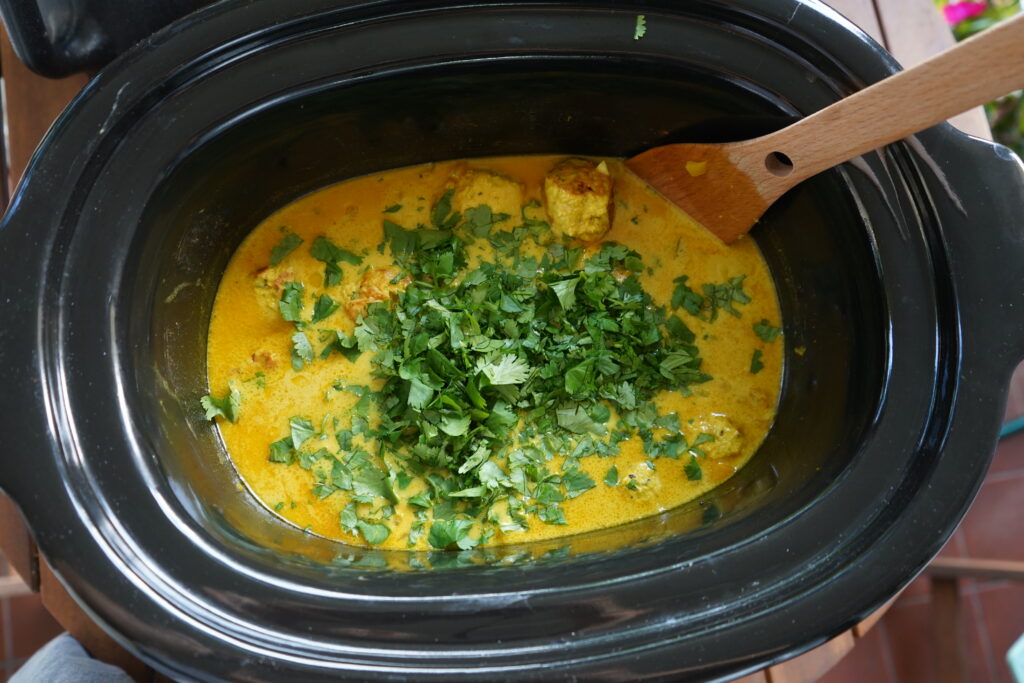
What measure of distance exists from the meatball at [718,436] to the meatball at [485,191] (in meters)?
0.53

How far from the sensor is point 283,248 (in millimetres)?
1498

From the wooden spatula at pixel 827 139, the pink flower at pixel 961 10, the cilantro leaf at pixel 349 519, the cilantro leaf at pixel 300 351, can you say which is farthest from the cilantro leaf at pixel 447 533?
the pink flower at pixel 961 10

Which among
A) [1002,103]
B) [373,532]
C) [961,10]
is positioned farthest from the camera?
[1002,103]

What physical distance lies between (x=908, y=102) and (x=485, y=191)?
706mm

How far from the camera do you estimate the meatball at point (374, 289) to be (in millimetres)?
1471

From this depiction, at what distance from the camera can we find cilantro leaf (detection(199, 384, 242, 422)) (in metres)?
1.42

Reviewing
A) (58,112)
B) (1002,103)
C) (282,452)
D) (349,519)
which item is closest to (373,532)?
(349,519)

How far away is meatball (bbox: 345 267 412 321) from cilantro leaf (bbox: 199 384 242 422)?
25cm

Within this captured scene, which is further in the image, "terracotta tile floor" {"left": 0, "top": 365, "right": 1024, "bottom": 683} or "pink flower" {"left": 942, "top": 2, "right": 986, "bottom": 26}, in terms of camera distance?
"terracotta tile floor" {"left": 0, "top": 365, "right": 1024, "bottom": 683}

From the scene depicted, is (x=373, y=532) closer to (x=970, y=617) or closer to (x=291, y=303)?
(x=291, y=303)

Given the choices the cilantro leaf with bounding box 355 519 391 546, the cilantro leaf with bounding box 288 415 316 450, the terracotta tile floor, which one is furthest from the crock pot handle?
the terracotta tile floor

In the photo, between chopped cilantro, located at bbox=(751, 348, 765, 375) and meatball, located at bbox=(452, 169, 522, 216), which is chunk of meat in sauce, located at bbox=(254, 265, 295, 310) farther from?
chopped cilantro, located at bbox=(751, 348, 765, 375)

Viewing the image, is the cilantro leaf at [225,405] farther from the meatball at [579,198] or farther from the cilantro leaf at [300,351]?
the meatball at [579,198]

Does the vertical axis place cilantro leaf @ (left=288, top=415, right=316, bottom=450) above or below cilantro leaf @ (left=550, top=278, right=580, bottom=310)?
below
